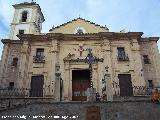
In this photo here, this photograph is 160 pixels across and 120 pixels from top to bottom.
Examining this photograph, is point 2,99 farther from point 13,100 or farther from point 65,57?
point 65,57

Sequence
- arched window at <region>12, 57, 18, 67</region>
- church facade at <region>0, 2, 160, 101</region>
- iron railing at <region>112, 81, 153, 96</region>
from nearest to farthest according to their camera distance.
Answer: iron railing at <region>112, 81, 153, 96</region>, church facade at <region>0, 2, 160, 101</region>, arched window at <region>12, 57, 18, 67</region>

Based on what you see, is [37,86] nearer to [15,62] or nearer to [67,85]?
[67,85]

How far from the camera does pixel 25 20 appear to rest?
35062 millimetres

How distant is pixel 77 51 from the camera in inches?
985

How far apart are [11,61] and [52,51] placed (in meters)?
Result: 4.37

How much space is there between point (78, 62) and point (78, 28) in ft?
15.3

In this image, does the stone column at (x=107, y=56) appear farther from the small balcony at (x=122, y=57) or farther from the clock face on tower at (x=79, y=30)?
the clock face on tower at (x=79, y=30)

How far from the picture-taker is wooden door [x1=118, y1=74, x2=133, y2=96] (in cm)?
2284

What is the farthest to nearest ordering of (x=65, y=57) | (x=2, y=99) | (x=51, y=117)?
(x=65, y=57)
(x=2, y=99)
(x=51, y=117)

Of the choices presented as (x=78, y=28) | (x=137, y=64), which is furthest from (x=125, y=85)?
(x=78, y=28)

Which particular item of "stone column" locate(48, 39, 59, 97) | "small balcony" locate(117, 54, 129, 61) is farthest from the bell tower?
"small balcony" locate(117, 54, 129, 61)

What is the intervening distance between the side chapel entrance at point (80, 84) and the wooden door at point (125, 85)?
9.87 feet

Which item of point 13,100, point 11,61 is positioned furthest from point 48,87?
point 11,61

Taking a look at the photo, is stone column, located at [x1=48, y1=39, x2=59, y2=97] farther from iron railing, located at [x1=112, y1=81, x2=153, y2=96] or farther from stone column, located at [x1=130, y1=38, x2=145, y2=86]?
stone column, located at [x1=130, y1=38, x2=145, y2=86]
